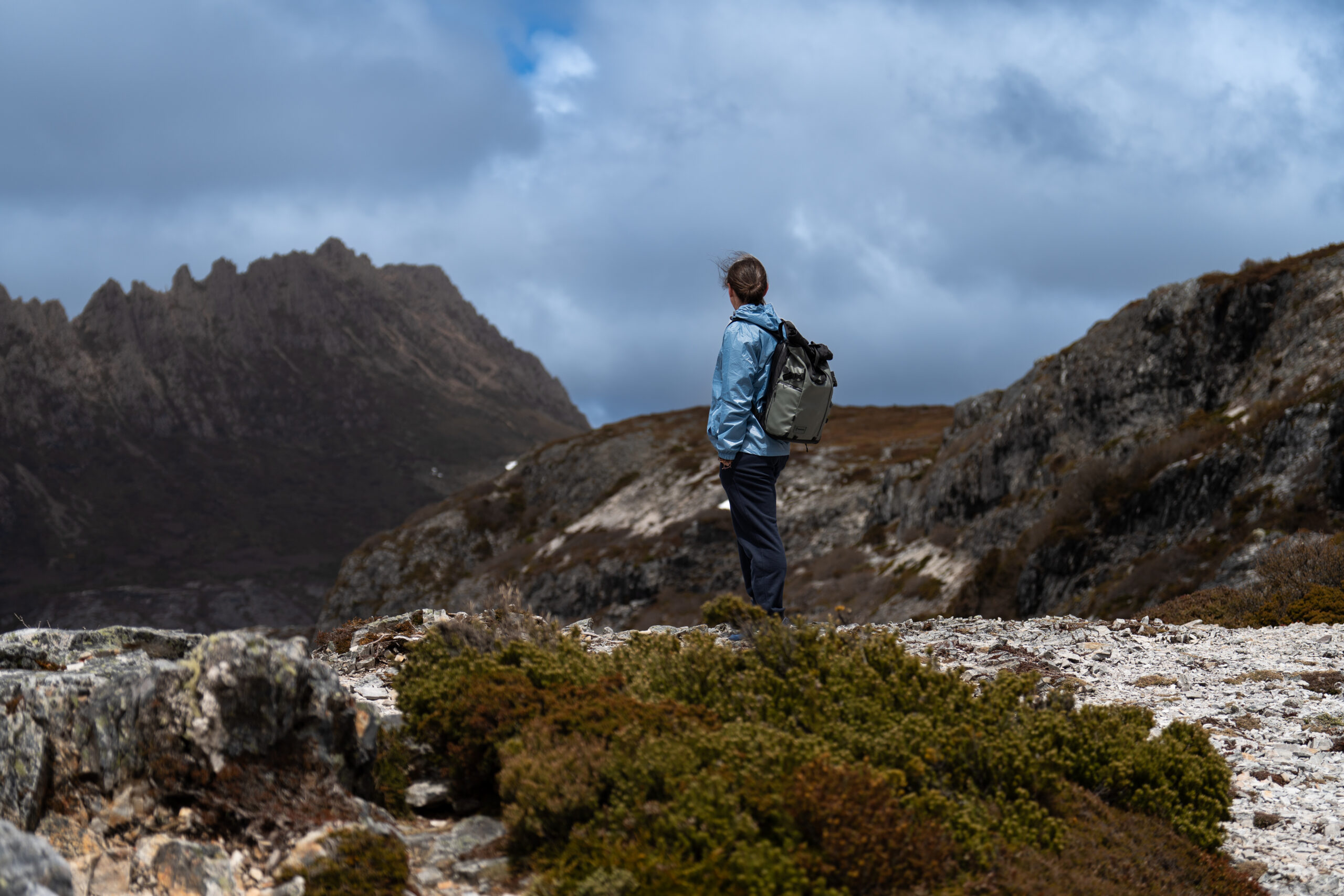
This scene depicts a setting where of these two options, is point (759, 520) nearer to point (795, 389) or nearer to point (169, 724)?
point (795, 389)

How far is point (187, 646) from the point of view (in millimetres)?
8172

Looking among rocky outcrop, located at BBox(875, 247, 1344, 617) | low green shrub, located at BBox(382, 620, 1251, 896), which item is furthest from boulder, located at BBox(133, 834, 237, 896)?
rocky outcrop, located at BBox(875, 247, 1344, 617)

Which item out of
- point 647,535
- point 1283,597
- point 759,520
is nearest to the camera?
point 759,520

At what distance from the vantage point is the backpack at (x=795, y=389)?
8.69 m

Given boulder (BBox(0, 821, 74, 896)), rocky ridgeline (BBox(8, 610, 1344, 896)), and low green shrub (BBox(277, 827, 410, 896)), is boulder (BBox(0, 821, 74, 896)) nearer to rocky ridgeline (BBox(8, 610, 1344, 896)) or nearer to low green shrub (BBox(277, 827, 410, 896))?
rocky ridgeline (BBox(8, 610, 1344, 896))

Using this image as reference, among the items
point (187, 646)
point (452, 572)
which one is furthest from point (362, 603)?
point (187, 646)

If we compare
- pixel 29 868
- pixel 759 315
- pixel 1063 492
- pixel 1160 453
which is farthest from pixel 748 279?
pixel 1063 492

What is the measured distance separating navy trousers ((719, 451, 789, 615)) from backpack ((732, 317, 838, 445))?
0.38 m

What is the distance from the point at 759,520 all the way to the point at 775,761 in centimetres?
380

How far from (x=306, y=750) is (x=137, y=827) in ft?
3.22

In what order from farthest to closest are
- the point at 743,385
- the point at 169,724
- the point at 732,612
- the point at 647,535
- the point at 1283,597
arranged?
the point at 647,535 < the point at 1283,597 < the point at 743,385 < the point at 732,612 < the point at 169,724

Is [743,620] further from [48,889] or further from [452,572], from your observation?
[452,572]

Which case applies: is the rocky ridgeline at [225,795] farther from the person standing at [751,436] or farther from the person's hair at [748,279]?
the person's hair at [748,279]

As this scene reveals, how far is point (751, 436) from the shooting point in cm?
877
